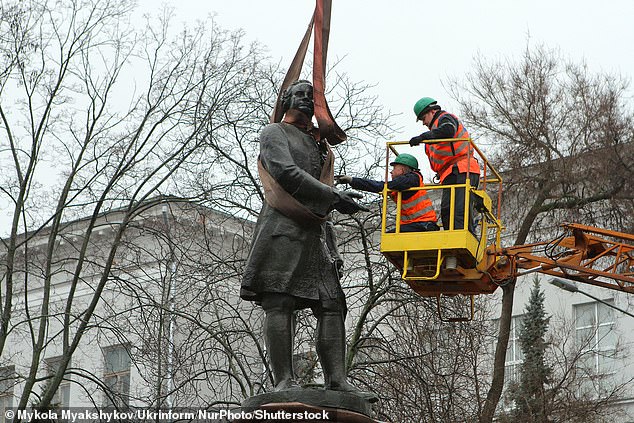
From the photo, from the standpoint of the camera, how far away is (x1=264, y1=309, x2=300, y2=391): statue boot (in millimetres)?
8969

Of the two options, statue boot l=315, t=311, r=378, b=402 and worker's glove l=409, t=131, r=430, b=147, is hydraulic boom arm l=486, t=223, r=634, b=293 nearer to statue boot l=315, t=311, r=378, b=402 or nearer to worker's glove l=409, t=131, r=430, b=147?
worker's glove l=409, t=131, r=430, b=147

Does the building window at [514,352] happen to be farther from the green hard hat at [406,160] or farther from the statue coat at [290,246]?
the statue coat at [290,246]

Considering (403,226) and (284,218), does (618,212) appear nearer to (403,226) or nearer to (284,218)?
(403,226)

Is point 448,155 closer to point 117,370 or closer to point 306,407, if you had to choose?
point 306,407

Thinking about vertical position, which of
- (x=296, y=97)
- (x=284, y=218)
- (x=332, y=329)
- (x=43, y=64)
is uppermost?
(x=43, y=64)

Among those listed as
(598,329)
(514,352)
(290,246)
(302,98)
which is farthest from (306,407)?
(598,329)

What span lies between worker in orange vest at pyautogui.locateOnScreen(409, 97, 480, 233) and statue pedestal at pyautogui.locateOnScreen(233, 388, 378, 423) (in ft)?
15.4

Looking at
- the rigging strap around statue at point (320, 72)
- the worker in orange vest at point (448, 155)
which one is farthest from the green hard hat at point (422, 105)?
the rigging strap around statue at point (320, 72)

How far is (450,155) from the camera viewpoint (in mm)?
13344

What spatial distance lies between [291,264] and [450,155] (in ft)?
15.1

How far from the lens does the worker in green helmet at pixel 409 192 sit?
12.4 metres

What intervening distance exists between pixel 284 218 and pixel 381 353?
1276 centimetres

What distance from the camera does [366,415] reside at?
886 cm

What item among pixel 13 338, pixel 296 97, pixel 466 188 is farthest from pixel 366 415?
pixel 13 338
